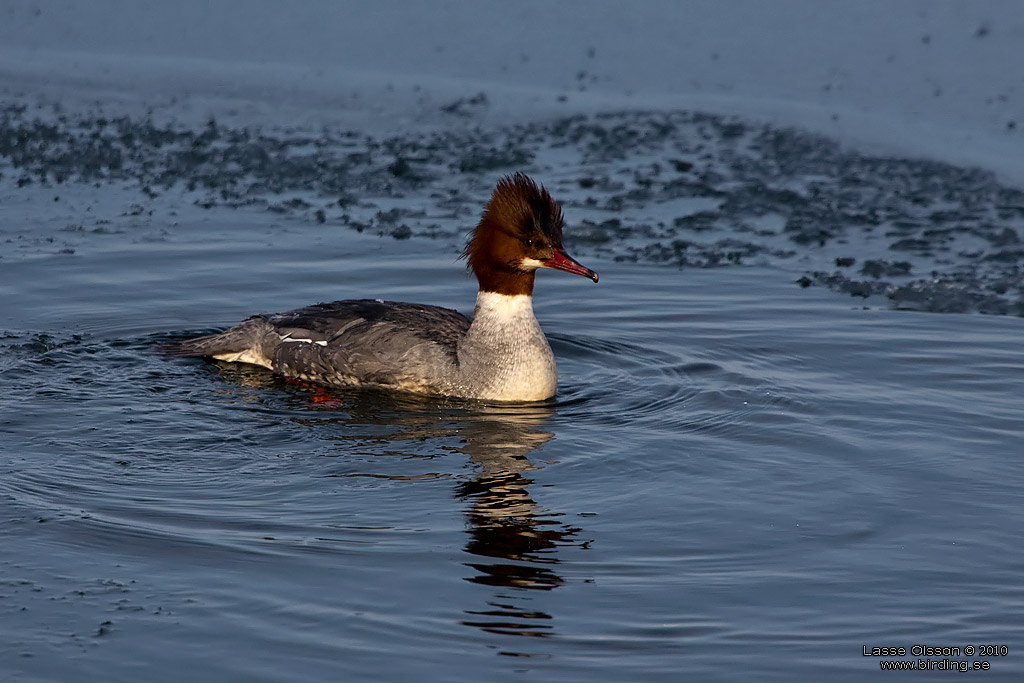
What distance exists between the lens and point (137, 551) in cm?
638

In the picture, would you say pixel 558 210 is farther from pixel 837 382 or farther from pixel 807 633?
pixel 807 633

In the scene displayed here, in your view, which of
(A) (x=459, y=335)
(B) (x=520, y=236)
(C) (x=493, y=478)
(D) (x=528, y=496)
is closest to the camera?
(D) (x=528, y=496)

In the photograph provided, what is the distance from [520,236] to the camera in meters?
8.95

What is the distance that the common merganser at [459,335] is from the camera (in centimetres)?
893

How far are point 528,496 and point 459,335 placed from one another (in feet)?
7.50

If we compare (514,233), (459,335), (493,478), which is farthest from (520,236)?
(493,478)

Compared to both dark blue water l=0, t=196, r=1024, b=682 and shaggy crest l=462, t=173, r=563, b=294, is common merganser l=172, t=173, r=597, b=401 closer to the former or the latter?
shaggy crest l=462, t=173, r=563, b=294

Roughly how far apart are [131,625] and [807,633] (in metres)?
2.74

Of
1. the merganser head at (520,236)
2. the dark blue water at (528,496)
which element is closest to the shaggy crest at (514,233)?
the merganser head at (520,236)

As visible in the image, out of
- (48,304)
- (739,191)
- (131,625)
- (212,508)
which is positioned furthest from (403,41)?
(131,625)

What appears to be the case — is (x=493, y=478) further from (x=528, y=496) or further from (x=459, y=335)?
(x=459, y=335)

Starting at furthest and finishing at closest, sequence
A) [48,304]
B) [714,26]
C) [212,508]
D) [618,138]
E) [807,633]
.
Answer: [714,26], [618,138], [48,304], [212,508], [807,633]

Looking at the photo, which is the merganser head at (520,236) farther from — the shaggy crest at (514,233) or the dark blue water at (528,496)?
the dark blue water at (528,496)

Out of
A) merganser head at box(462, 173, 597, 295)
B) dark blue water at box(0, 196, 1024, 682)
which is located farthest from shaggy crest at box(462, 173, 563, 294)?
dark blue water at box(0, 196, 1024, 682)
